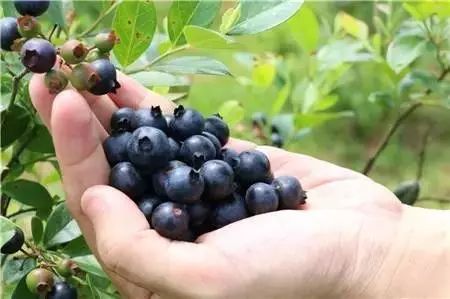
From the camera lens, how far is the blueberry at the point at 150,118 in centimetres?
101

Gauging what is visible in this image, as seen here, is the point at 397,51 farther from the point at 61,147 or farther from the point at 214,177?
the point at 61,147

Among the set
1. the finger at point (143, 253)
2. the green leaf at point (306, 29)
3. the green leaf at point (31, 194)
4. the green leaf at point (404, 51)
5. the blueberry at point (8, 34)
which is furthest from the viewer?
the green leaf at point (306, 29)

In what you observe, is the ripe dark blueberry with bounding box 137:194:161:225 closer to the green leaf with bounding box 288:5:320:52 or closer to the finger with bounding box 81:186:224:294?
the finger with bounding box 81:186:224:294

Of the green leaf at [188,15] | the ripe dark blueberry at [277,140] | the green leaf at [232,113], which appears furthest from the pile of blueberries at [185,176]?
the ripe dark blueberry at [277,140]

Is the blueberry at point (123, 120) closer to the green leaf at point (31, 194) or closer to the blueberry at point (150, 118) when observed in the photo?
the blueberry at point (150, 118)

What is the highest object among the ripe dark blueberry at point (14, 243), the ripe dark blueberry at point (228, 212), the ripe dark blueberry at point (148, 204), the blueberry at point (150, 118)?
the blueberry at point (150, 118)

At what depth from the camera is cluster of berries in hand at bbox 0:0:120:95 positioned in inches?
36.9

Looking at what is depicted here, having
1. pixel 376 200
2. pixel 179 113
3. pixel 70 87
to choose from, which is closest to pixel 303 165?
pixel 376 200

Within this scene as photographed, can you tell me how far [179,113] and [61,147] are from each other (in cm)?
15

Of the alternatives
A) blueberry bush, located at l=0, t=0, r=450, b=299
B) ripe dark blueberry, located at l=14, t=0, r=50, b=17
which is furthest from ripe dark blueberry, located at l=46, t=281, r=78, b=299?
ripe dark blueberry, located at l=14, t=0, r=50, b=17

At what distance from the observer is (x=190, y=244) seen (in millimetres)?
919

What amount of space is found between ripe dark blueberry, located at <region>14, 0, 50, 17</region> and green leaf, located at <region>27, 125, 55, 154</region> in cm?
17

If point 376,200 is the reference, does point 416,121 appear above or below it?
below

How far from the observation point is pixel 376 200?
3.74ft
